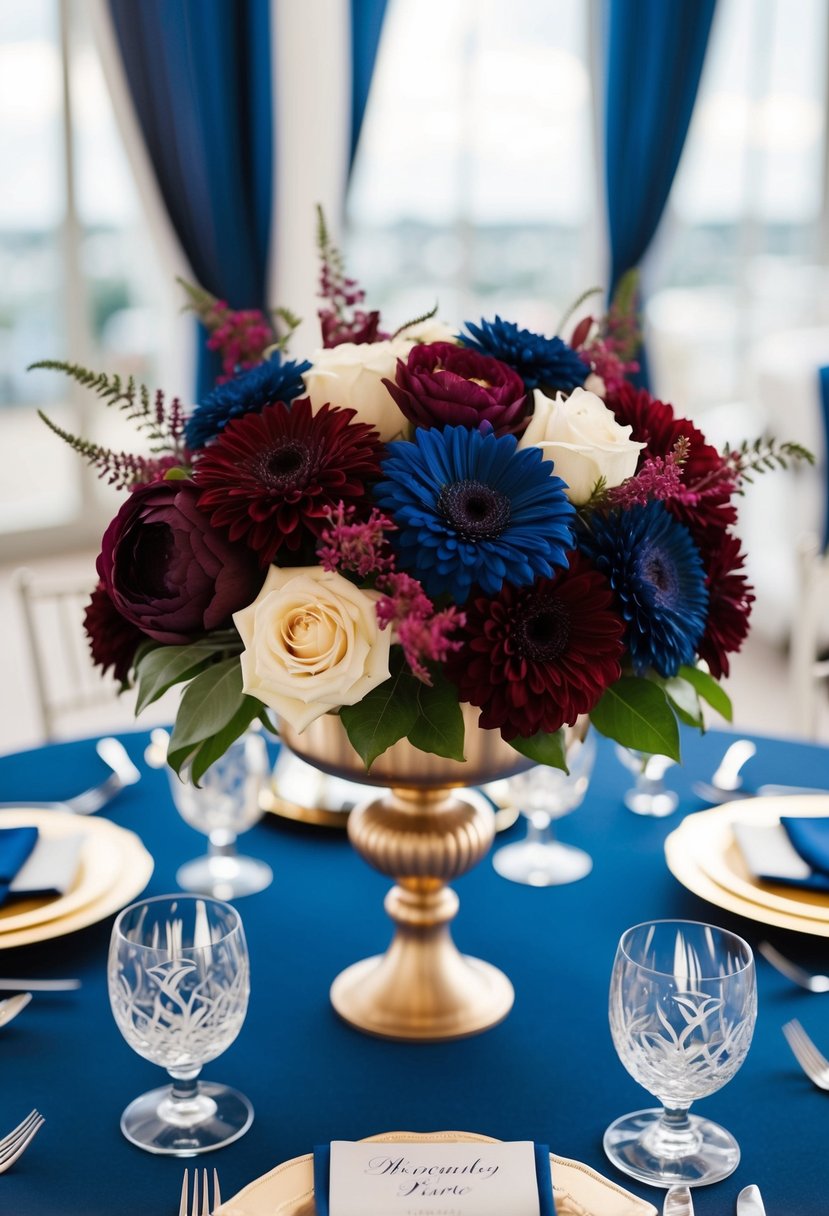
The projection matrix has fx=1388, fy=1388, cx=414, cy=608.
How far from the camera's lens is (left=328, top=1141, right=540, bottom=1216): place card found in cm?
94

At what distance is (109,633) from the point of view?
1146mm

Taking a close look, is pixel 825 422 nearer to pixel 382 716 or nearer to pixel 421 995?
pixel 421 995

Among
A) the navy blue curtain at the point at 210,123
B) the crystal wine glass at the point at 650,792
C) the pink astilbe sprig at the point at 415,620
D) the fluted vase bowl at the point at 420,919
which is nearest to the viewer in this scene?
the pink astilbe sprig at the point at 415,620

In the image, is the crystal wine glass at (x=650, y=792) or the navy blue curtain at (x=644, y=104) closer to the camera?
the crystal wine glass at (x=650, y=792)

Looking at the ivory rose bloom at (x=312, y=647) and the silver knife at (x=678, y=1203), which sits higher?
the ivory rose bloom at (x=312, y=647)

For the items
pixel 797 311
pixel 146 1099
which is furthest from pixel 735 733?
pixel 797 311

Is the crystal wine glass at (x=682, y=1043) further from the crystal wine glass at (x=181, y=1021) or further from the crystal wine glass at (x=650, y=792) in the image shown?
the crystal wine glass at (x=650, y=792)

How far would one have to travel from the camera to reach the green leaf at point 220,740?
1.06m

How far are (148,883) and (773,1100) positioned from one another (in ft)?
2.18

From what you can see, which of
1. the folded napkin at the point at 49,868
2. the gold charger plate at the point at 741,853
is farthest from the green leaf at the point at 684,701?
the folded napkin at the point at 49,868

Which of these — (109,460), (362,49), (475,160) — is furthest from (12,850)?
(475,160)

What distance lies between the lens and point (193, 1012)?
1030 mm

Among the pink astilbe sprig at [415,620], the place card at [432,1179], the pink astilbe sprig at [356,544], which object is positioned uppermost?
the pink astilbe sprig at [356,544]

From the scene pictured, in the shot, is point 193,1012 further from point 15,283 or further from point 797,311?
point 797,311
